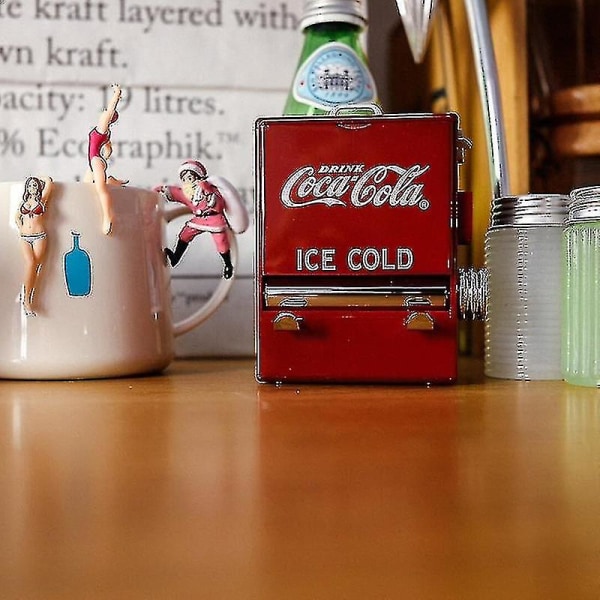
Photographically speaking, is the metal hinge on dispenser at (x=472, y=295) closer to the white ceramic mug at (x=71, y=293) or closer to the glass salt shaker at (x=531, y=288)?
the glass salt shaker at (x=531, y=288)

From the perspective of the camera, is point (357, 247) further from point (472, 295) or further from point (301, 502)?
point (301, 502)

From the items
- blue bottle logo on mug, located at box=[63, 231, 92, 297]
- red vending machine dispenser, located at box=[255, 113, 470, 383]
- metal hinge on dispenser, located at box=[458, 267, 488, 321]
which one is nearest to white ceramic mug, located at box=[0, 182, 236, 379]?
blue bottle logo on mug, located at box=[63, 231, 92, 297]

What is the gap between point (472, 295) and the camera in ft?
1.76

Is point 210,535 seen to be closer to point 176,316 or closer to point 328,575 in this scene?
point 328,575

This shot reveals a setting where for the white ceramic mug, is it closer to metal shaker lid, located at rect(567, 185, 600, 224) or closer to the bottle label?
the bottle label

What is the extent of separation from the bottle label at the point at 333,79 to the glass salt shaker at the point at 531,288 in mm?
172

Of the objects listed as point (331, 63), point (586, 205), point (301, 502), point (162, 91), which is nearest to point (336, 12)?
point (331, 63)

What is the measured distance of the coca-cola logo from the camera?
53 centimetres

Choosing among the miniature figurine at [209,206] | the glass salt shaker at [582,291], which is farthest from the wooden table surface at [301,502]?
the miniature figurine at [209,206]

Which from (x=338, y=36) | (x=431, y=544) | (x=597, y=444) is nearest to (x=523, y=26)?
(x=338, y=36)

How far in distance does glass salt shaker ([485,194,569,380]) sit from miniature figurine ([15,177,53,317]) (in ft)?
0.95

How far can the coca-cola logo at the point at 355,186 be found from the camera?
529mm

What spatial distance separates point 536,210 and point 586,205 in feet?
0.16

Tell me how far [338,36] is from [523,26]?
0.15 m
